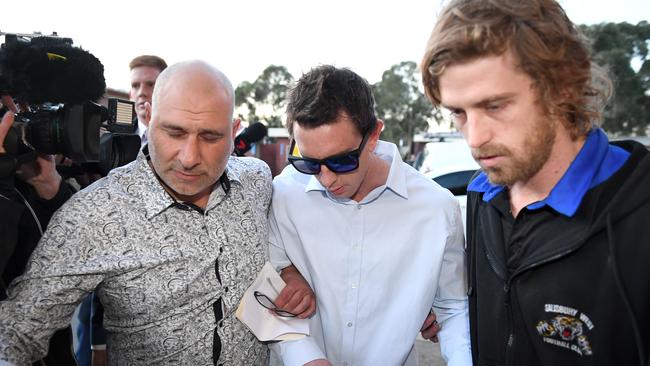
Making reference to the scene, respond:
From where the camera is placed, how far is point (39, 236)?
6.48ft

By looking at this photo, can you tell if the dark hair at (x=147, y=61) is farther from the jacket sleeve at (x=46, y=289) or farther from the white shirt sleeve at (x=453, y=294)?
the white shirt sleeve at (x=453, y=294)

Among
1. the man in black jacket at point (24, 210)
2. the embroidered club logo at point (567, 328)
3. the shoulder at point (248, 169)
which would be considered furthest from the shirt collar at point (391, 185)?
the man in black jacket at point (24, 210)

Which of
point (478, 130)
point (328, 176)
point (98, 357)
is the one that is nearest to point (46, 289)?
point (328, 176)

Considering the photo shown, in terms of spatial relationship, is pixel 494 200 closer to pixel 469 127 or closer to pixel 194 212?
pixel 469 127


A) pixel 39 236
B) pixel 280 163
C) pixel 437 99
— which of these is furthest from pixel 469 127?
pixel 280 163

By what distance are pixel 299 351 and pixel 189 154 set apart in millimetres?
986

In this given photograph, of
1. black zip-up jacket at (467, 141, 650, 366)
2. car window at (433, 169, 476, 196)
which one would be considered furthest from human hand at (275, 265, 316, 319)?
car window at (433, 169, 476, 196)

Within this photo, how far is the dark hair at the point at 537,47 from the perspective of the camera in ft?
5.36

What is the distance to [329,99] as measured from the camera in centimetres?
238

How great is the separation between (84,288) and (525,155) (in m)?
1.68

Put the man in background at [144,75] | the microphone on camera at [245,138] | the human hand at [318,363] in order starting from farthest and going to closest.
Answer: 1. the man in background at [144,75]
2. the microphone on camera at [245,138]
3. the human hand at [318,363]

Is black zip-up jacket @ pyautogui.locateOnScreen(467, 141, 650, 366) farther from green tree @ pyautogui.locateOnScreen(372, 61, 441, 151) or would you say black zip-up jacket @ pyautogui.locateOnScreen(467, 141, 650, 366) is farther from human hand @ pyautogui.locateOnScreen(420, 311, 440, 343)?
green tree @ pyautogui.locateOnScreen(372, 61, 441, 151)

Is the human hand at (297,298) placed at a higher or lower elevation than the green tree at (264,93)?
higher

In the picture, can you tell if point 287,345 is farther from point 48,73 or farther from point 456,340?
point 48,73
